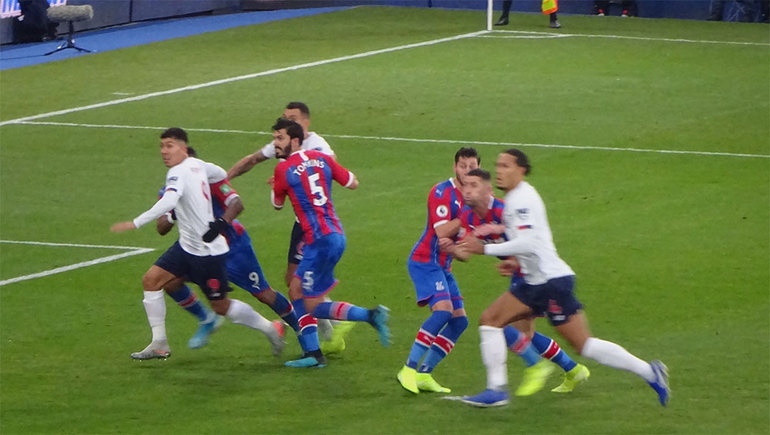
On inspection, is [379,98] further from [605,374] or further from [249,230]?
[605,374]

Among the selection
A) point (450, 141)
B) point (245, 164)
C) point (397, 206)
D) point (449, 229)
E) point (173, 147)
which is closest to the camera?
point (449, 229)

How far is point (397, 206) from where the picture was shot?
17.8 meters

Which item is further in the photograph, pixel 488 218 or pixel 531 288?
pixel 488 218

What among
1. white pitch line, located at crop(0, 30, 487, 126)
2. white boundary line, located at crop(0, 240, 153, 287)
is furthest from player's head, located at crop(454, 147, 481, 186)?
white pitch line, located at crop(0, 30, 487, 126)

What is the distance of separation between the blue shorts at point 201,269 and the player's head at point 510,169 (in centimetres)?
265

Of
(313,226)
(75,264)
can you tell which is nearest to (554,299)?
(313,226)

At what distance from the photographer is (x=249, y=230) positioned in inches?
659

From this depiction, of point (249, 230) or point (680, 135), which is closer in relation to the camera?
point (249, 230)

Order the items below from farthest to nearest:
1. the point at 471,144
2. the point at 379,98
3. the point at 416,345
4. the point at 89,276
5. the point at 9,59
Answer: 1. the point at 9,59
2. the point at 379,98
3. the point at 471,144
4. the point at 89,276
5. the point at 416,345

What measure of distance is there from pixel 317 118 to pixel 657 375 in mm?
14863

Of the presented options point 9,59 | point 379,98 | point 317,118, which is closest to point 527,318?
point 317,118

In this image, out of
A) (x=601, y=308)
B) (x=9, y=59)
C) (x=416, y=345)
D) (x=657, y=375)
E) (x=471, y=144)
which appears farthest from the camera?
(x=9, y=59)

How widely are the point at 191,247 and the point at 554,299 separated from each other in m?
3.10

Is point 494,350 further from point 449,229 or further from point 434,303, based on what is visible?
point 449,229
